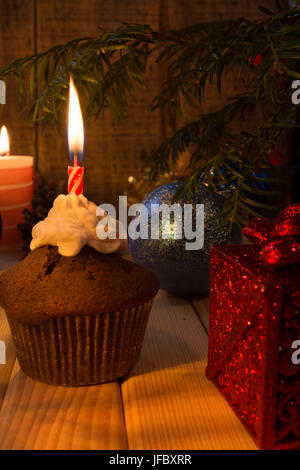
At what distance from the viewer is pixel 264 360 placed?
60 cm

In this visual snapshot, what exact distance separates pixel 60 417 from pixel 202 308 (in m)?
0.48

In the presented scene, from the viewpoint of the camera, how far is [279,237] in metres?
0.67

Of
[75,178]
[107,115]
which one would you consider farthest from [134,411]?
[107,115]

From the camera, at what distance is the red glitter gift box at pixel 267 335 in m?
0.60

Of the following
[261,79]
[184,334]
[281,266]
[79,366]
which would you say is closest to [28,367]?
[79,366]

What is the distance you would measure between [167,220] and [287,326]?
482 millimetres

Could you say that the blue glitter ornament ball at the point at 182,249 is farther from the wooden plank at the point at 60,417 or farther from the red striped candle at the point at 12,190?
the red striped candle at the point at 12,190

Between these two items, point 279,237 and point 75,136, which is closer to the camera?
point 279,237

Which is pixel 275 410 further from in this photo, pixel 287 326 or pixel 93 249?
pixel 93 249

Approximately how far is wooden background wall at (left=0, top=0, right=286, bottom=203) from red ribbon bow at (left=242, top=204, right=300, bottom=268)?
1018 millimetres

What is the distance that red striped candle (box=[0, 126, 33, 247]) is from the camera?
1396mm

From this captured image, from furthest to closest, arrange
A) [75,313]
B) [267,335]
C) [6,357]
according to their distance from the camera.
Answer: [6,357] → [75,313] → [267,335]

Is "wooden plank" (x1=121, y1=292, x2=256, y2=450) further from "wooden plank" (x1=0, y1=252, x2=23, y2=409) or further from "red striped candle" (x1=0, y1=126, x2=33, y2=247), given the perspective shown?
"red striped candle" (x1=0, y1=126, x2=33, y2=247)

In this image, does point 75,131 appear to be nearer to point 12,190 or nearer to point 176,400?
point 176,400
